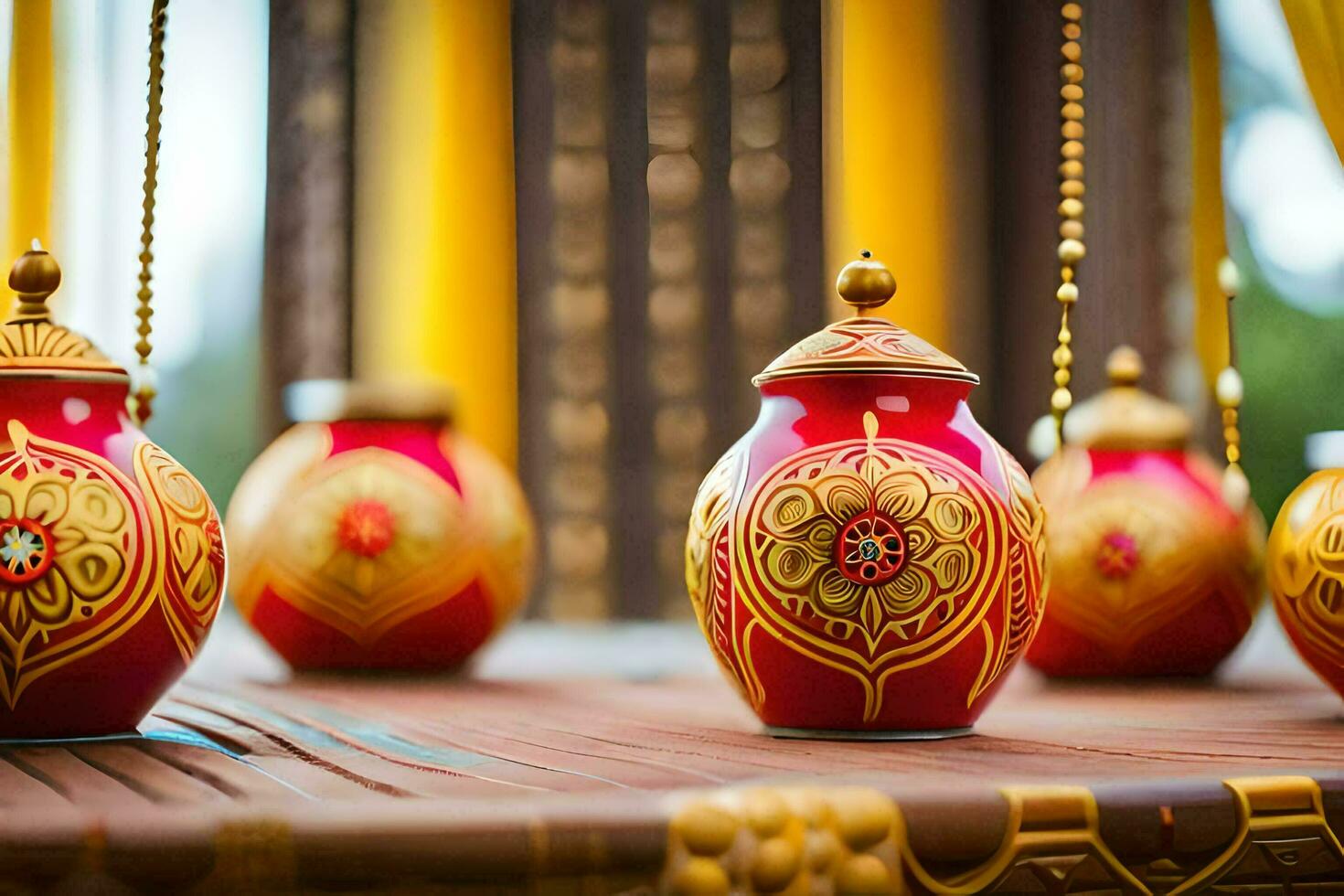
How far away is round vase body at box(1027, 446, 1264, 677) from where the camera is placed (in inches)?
47.6

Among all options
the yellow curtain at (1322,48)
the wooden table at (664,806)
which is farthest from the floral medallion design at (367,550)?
the yellow curtain at (1322,48)

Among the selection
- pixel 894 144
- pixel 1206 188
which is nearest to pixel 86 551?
pixel 894 144

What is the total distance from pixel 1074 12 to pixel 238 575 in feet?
3.26

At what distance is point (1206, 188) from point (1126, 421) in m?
0.52

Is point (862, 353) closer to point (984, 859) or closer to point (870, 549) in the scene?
point (870, 549)

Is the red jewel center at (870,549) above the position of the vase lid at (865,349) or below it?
below

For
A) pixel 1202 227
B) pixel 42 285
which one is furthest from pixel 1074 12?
pixel 42 285

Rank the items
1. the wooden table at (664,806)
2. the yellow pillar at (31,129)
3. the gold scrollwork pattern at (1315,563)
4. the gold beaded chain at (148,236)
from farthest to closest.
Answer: the yellow pillar at (31,129)
the gold beaded chain at (148,236)
the gold scrollwork pattern at (1315,563)
the wooden table at (664,806)

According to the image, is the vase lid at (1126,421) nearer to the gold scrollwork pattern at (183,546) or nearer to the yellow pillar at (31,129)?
the gold scrollwork pattern at (183,546)

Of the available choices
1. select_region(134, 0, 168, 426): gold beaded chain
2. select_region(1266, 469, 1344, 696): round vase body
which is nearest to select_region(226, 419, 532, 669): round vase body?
select_region(134, 0, 168, 426): gold beaded chain

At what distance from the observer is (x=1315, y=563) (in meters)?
0.90

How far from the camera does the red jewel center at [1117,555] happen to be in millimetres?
1207

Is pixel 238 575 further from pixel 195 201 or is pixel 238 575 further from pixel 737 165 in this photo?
pixel 737 165

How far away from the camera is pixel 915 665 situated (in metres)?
0.83
